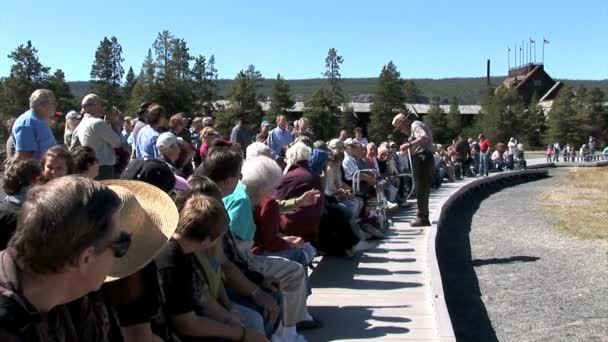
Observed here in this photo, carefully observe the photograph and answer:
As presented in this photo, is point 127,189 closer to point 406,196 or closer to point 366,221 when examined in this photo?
point 366,221

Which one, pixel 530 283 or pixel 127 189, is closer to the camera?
pixel 127 189

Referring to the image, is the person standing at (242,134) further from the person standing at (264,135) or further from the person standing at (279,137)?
the person standing at (279,137)

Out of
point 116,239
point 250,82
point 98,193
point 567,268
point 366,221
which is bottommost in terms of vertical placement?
point 567,268

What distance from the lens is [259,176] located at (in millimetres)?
4512

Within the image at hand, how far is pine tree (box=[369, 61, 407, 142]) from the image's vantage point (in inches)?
3162

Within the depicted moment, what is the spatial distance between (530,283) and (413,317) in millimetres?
4167

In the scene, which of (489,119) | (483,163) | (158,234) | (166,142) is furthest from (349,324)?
(489,119)

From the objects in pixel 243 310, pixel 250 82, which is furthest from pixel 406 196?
pixel 250 82

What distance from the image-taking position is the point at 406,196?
43.6 ft

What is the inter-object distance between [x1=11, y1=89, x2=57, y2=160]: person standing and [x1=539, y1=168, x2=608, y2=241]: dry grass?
1032cm

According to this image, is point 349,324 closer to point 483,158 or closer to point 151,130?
point 151,130

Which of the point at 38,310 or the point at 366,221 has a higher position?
the point at 38,310

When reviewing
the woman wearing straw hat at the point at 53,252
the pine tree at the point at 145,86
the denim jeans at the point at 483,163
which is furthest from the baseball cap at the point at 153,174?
the pine tree at the point at 145,86

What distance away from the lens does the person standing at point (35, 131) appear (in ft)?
20.2
